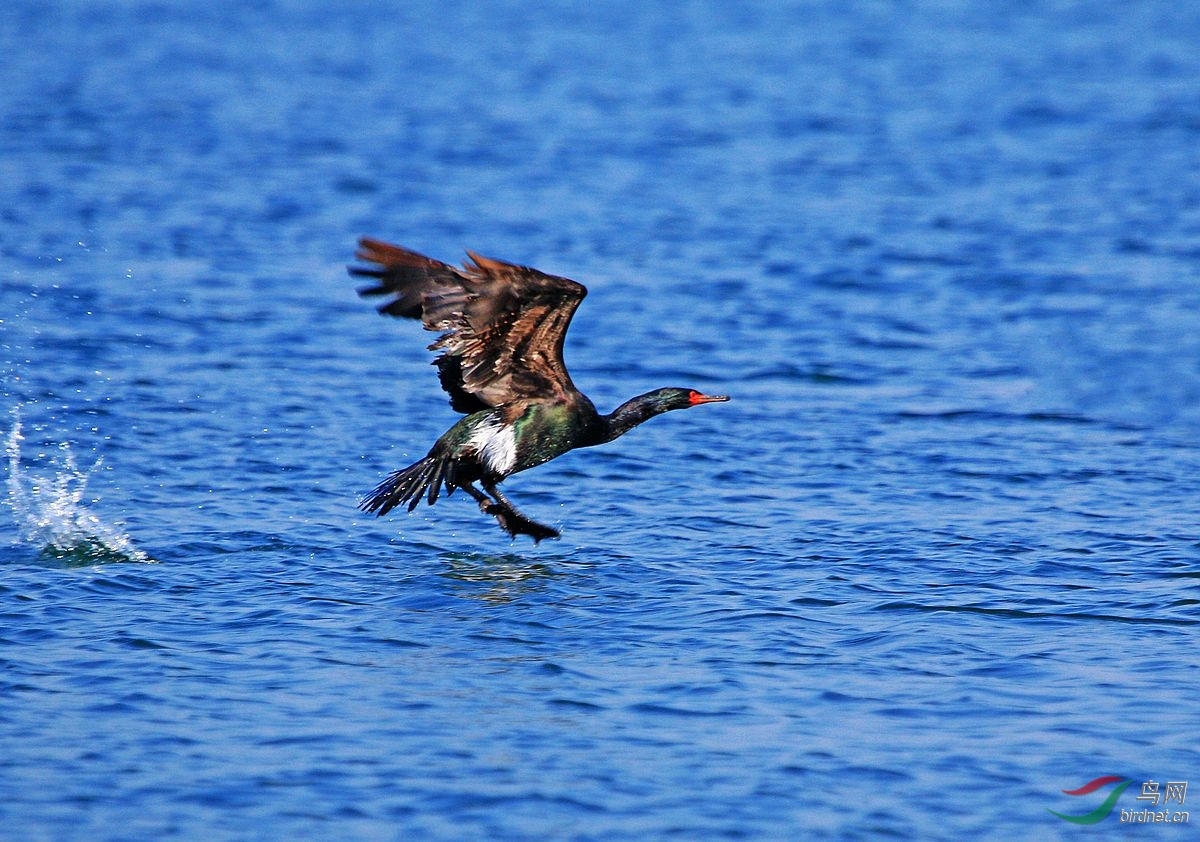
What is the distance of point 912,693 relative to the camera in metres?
6.51

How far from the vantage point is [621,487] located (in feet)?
31.6

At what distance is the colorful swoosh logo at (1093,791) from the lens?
5602 millimetres

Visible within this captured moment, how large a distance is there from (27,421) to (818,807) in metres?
6.27

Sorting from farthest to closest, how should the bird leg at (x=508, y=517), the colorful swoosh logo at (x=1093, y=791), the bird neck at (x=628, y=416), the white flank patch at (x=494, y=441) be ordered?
1. the bird neck at (x=628, y=416)
2. the white flank patch at (x=494, y=441)
3. the bird leg at (x=508, y=517)
4. the colorful swoosh logo at (x=1093, y=791)

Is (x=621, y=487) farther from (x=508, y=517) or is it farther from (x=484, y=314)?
(x=484, y=314)

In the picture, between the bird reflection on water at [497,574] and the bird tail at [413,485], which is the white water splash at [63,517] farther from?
the bird reflection on water at [497,574]

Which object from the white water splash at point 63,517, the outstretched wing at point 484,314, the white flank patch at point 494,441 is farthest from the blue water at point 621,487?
the outstretched wing at point 484,314

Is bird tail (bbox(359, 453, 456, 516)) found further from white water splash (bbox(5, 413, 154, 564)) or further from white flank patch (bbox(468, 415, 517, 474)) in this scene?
white water splash (bbox(5, 413, 154, 564))

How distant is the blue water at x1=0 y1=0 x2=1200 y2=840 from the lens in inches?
231

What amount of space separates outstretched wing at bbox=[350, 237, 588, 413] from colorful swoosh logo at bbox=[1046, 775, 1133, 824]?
2968 millimetres

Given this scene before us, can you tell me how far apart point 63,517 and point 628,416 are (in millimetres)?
2810

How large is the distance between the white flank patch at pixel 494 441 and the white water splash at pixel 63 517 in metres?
1.62

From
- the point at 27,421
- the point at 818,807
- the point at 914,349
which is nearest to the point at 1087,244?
the point at 914,349

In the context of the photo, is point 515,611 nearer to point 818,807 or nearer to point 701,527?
point 701,527
